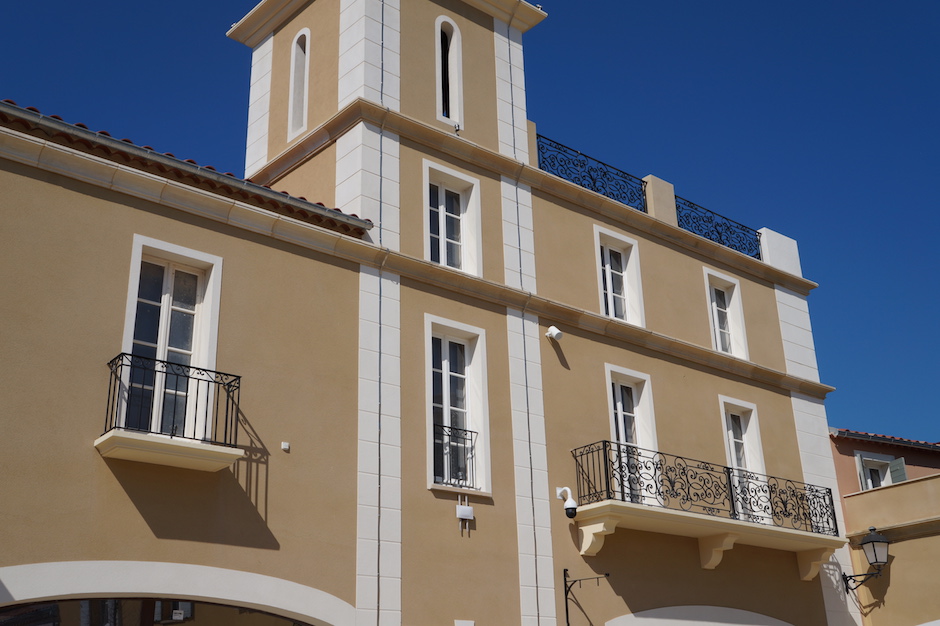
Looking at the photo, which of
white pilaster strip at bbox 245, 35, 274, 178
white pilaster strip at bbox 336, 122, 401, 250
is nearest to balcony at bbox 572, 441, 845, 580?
white pilaster strip at bbox 336, 122, 401, 250

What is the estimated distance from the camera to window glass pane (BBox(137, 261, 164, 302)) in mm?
11859

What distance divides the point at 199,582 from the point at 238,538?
0.66 metres

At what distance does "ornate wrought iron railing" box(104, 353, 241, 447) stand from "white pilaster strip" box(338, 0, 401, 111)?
5.28 metres

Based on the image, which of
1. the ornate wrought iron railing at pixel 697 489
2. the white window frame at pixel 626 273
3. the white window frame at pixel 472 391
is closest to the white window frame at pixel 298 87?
the white window frame at pixel 472 391

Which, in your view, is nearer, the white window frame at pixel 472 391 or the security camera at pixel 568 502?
the white window frame at pixel 472 391

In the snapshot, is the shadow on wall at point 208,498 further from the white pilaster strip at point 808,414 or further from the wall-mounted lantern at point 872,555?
the wall-mounted lantern at point 872,555

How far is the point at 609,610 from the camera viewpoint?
1455cm

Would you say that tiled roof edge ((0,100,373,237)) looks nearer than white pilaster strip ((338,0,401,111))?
Yes

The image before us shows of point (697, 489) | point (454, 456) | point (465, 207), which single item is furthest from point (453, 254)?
point (697, 489)

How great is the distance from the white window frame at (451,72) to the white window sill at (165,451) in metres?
7.04

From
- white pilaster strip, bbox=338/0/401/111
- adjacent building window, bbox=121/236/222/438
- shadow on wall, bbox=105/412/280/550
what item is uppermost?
white pilaster strip, bbox=338/0/401/111

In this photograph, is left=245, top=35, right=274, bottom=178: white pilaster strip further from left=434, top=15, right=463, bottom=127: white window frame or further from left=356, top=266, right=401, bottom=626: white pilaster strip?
left=356, top=266, right=401, bottom=626: white pilaster strip

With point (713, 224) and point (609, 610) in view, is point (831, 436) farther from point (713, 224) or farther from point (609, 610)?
point (609, 610)

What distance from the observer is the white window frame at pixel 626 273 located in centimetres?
1712
